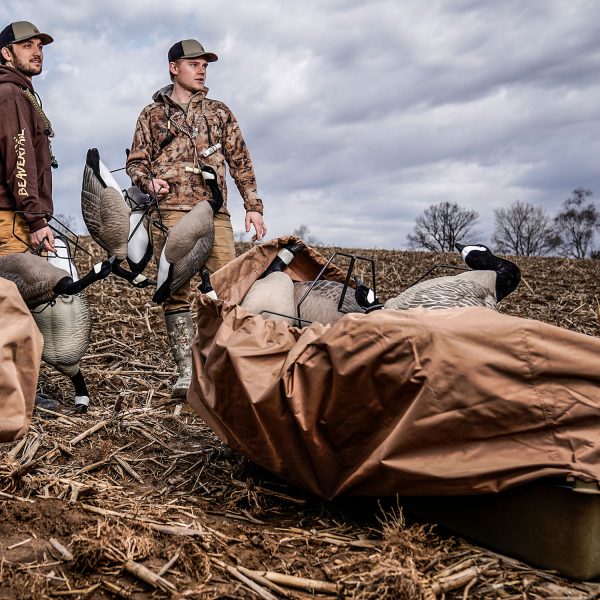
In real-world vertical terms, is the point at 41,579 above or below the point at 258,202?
below

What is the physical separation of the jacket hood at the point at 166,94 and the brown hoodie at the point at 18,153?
3.60ft

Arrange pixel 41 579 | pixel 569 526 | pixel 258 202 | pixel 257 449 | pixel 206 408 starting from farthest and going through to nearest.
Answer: pixel 258 202, pixel 206 408, pixel 257 449, pixel 569 526, pixel 41 579

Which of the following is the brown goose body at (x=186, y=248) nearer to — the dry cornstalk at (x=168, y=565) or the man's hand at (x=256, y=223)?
the man's hand at (x=256, y=223)

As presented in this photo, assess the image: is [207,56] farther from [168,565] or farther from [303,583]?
[303,583]

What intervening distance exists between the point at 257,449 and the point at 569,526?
1.45 m

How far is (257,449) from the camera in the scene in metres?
3.34

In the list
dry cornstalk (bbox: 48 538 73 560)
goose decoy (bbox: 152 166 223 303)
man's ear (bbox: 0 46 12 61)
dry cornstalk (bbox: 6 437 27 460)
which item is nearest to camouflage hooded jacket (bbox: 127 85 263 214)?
goose decoy (bbox: 152 166 223 303)

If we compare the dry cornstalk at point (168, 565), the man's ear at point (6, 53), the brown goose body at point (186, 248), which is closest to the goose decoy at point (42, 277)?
the brown goose body at point (186, 248)

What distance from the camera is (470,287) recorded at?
13.8ft

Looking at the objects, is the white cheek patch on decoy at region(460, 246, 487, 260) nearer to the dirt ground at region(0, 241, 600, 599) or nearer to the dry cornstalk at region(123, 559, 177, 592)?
the dirt ground at region(0, 241, 600, 599)

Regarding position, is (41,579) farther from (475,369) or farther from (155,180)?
(155,180)

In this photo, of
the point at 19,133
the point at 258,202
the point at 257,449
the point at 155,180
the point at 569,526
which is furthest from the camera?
the point at 258,202

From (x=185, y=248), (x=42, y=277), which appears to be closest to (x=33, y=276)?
(x=42, y=277)

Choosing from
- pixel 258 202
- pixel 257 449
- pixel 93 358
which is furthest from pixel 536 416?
pixel 93 358
